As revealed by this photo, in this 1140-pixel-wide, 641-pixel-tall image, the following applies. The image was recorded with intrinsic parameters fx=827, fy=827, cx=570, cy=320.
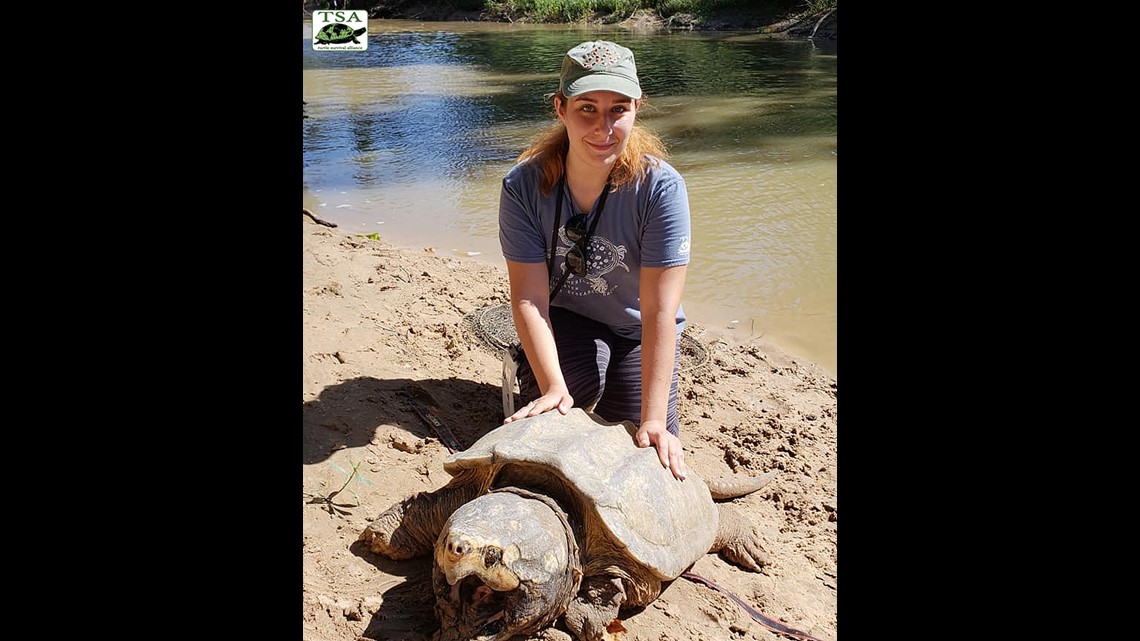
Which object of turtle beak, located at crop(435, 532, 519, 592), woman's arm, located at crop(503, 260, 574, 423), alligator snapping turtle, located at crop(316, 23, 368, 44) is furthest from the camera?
alligator snapping turtle, located at crop(316, 23, 368, 44)

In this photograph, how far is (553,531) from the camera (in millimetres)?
2020

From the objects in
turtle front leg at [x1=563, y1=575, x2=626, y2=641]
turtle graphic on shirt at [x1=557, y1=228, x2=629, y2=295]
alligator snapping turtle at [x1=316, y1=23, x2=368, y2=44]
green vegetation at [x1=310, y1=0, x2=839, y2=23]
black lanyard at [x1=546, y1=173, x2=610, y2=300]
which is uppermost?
green vegetation at [x1=310, y1=0, x2=839, y2=23]

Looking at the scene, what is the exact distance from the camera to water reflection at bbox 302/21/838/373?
4.76 meters

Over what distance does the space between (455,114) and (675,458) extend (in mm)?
8562

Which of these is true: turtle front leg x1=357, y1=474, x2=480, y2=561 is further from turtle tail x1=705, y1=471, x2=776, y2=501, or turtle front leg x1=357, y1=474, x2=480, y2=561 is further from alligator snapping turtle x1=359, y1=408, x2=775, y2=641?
turtle tail x1=705, y1=471, x2=776, y2=501

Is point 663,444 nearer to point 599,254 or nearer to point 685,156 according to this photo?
point 599,254

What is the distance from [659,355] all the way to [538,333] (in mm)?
371

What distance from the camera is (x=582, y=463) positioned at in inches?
83.9

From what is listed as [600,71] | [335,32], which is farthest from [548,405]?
[335,32]

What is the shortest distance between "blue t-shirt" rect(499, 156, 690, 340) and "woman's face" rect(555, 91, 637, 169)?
0.15 metres

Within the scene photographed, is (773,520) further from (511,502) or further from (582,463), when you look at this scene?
(511,502)

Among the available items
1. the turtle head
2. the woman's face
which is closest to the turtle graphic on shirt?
the woman's face

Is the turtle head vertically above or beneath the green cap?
beneath

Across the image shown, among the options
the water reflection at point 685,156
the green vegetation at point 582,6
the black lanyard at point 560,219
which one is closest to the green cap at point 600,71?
the black lanyard at point 560,219
